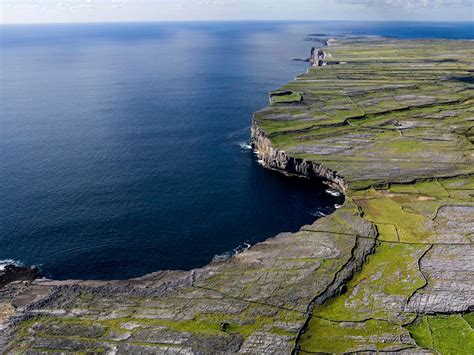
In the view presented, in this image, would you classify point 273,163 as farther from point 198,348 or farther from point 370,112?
point 198,348

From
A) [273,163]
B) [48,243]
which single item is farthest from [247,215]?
[48,243]

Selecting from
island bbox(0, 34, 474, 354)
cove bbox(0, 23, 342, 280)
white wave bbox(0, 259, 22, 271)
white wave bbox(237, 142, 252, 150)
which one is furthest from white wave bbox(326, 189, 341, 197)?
white wave bbox(0, 259, 22, 271)

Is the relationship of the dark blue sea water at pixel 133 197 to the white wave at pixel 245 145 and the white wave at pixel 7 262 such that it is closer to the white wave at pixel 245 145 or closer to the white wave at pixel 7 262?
the white wave at pixel 245 145

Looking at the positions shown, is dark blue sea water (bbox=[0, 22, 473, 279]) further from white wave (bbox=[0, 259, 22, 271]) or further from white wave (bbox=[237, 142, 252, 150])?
white wave (bbox=[0, 259, 22, 271])

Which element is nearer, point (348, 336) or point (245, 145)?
point (348, 336)

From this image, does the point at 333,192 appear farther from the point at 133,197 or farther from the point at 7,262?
the point at 7,262

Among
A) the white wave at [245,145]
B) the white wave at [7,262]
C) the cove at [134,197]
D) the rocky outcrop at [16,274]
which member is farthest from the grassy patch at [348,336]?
the white wave at [245,145]

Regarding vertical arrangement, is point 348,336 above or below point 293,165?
below

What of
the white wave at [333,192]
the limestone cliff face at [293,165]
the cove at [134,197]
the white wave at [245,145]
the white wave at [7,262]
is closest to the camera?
the white wave at [7,262]

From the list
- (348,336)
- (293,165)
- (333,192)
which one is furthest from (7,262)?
(333,192)
